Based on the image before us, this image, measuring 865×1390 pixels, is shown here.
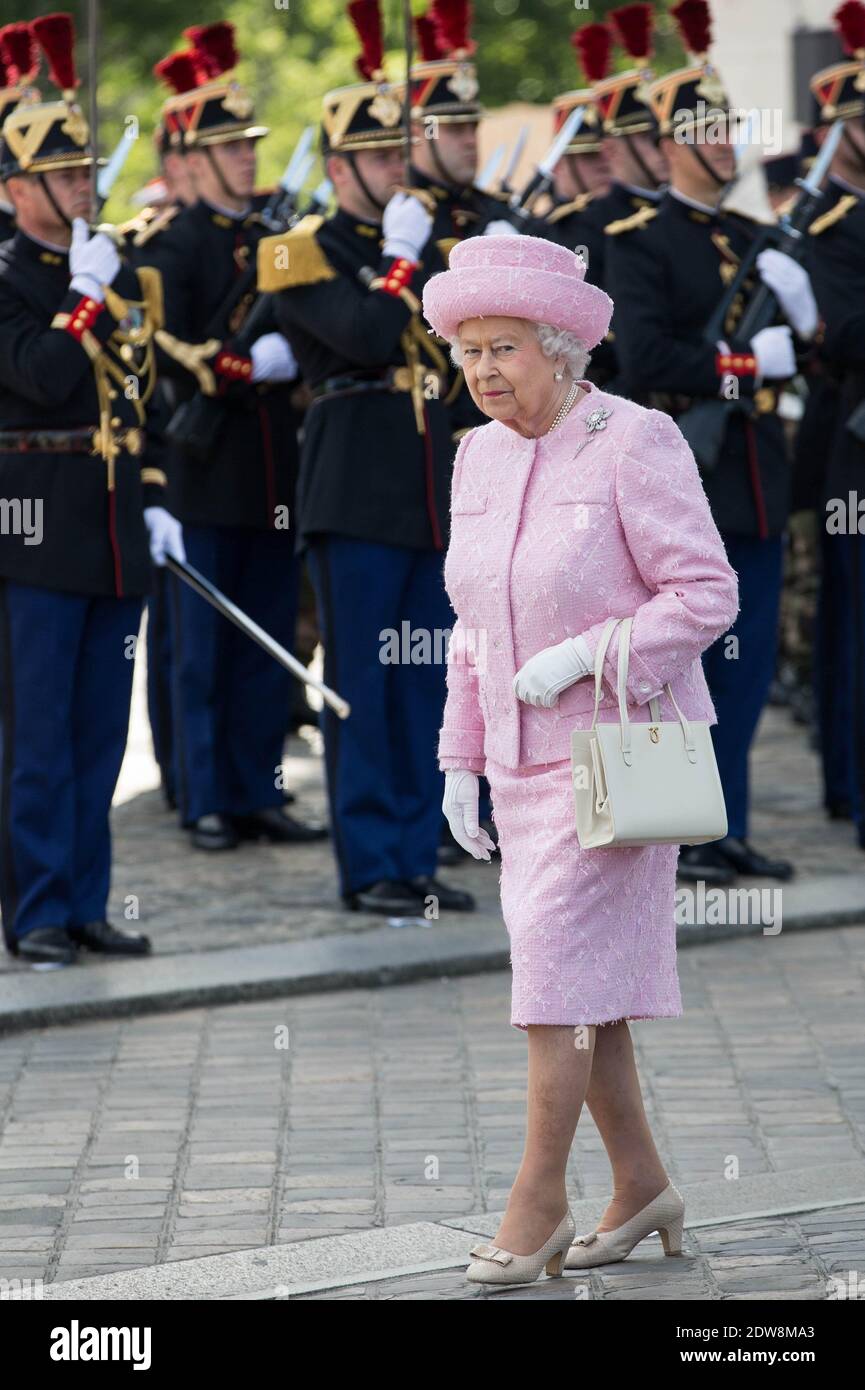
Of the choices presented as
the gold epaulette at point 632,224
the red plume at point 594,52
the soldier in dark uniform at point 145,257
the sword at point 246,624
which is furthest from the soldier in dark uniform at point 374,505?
the red plume at point 594,52

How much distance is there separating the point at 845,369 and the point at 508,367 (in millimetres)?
4791

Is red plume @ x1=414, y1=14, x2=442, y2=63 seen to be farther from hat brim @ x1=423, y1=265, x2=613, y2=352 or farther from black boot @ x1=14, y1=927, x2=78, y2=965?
hat brim @ x1=423, y1=265, x2=613, y2=352

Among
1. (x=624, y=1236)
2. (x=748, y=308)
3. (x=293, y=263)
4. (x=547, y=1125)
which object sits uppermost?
(x=293, y=263)

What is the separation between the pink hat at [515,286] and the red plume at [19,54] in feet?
12.5

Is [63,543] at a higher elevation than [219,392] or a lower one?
lower

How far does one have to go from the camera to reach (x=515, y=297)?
178 inches

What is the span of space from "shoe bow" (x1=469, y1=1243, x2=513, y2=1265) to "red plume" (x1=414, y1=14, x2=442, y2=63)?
5801 millimetres

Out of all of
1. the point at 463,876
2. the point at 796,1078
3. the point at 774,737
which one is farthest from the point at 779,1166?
the point at 774,737

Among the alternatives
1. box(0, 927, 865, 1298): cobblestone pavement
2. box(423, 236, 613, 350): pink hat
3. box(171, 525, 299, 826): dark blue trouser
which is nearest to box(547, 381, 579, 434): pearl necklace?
box(423, 236, 613, 350): pink hat

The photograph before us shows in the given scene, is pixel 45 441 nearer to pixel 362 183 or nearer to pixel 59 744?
pixel 59 744

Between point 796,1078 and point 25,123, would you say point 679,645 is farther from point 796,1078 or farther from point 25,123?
point 25,123

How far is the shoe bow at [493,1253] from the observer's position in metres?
4.56

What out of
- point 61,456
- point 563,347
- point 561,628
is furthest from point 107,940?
point 563,347
